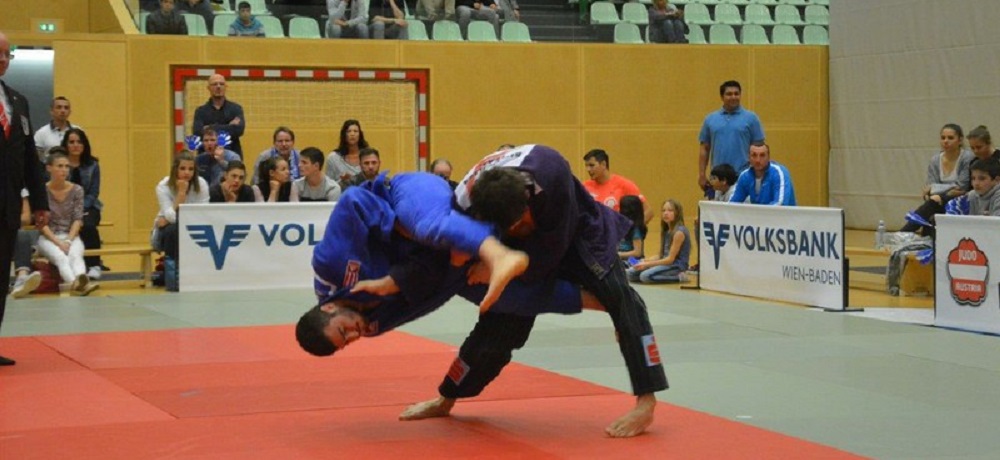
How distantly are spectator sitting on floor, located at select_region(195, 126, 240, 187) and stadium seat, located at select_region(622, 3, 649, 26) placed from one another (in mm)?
8455

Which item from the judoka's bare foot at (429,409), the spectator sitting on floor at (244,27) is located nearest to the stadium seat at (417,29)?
the spectator sitting on floor at (244,27)

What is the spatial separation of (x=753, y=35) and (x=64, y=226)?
39.2 feet

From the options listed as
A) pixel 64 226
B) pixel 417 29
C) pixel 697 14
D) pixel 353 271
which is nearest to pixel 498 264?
pixel 353 271

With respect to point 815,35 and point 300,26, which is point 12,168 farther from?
point 815,35

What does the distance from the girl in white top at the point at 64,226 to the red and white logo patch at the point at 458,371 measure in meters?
6.97

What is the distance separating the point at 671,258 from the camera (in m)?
12.7

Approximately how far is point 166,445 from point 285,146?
28.2ft

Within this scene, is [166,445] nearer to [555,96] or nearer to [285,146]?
[285,146]

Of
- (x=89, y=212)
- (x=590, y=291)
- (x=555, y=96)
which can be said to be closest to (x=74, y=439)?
(x=590, y=291)

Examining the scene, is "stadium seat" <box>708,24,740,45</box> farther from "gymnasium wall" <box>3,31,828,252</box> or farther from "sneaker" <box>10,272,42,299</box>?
"sneaker" <box>10,272,42,299</box>

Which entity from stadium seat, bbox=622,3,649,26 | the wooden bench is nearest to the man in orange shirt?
the wooden bench

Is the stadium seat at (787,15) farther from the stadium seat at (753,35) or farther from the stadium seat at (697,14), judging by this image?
the stadium seat at (697,14)

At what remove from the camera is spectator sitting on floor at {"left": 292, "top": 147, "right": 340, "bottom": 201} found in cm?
1282

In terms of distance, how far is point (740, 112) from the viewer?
13969 mm
